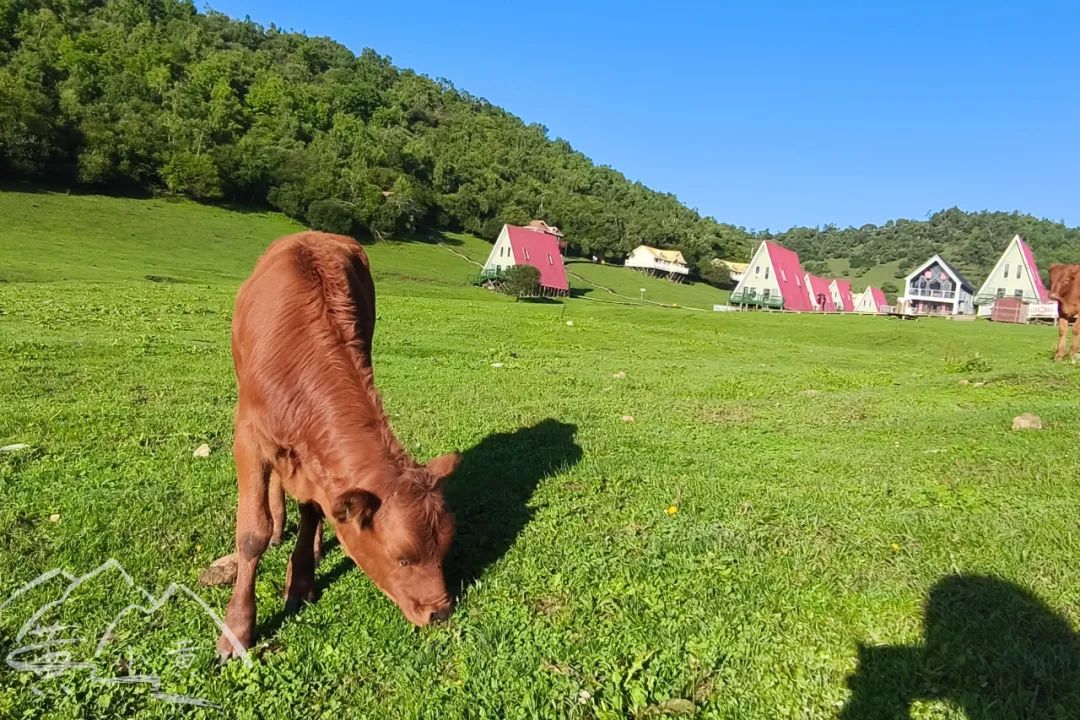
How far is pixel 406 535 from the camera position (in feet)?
12.4

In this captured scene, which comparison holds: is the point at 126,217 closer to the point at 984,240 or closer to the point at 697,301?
A: the point at 697,301

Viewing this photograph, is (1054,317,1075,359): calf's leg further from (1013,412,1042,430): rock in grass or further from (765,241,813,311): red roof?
(765,241,813,311): red roof

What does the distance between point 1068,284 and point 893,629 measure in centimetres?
1727

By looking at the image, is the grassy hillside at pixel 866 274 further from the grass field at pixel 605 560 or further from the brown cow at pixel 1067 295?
the grass field at pixel 605 560

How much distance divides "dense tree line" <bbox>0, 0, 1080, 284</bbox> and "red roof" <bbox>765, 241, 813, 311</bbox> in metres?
42.2

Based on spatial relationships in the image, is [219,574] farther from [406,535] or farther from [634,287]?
[634,287]

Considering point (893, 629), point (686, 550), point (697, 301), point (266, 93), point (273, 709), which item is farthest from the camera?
point (266, 93)

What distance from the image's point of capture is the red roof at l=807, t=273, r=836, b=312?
82562 millimetres

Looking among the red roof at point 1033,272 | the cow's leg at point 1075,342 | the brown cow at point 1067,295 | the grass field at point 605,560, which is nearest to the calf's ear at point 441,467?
the grass field at point 605,560

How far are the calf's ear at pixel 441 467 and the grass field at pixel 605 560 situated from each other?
3.07ft

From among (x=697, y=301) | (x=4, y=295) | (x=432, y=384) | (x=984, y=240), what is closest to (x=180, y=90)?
(x=697, y=301)

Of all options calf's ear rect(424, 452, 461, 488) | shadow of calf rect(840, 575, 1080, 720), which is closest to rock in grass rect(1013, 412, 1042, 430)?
shadow of calf rect(840, 575, 1080, 720)

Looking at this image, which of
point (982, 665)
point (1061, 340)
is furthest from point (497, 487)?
point (1061, 340)

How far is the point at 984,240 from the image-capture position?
155 metres
